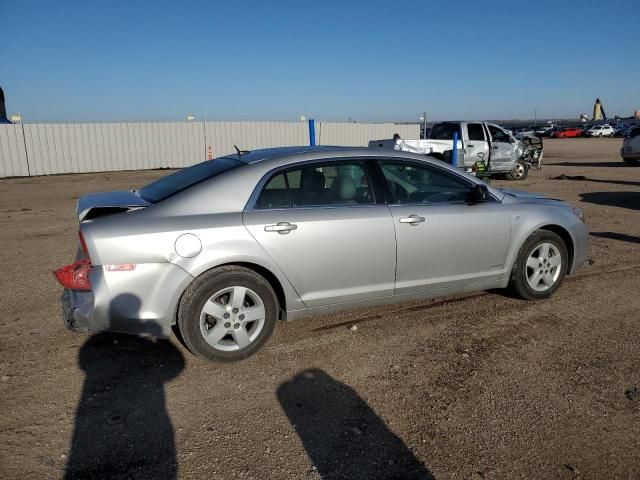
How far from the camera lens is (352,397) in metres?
3.48

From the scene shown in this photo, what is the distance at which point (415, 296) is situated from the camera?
460cm

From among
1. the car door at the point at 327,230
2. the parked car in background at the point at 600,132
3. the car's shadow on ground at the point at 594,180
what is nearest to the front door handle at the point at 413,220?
the car door at the point at 327,230

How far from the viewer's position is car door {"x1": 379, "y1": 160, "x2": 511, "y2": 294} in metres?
4.42

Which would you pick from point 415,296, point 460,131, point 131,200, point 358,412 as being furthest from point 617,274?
point 460,131

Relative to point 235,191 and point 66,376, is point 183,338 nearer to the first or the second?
point 66,376

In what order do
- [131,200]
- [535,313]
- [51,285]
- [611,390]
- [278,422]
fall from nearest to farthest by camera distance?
[278,422], [611,390], [131,200], [535,313], [51,285]

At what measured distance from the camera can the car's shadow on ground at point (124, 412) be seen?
2785 millimetres

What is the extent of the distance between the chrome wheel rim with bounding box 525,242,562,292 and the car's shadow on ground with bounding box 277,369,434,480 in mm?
2488

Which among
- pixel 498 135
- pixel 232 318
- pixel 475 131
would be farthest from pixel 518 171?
pixel 232 318

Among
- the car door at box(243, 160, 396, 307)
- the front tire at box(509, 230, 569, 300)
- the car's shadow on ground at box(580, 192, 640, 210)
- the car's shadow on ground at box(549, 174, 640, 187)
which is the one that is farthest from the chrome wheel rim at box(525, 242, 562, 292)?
the car's shadow on ground at box(549, 174, 640, 187)

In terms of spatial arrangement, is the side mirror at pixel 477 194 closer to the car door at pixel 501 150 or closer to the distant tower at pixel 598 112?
the car door at pixel 501 150

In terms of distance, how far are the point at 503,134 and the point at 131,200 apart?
15.5 meters

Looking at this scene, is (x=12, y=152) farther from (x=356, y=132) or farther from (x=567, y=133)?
(x=567, y=133)

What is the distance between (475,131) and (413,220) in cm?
1349
